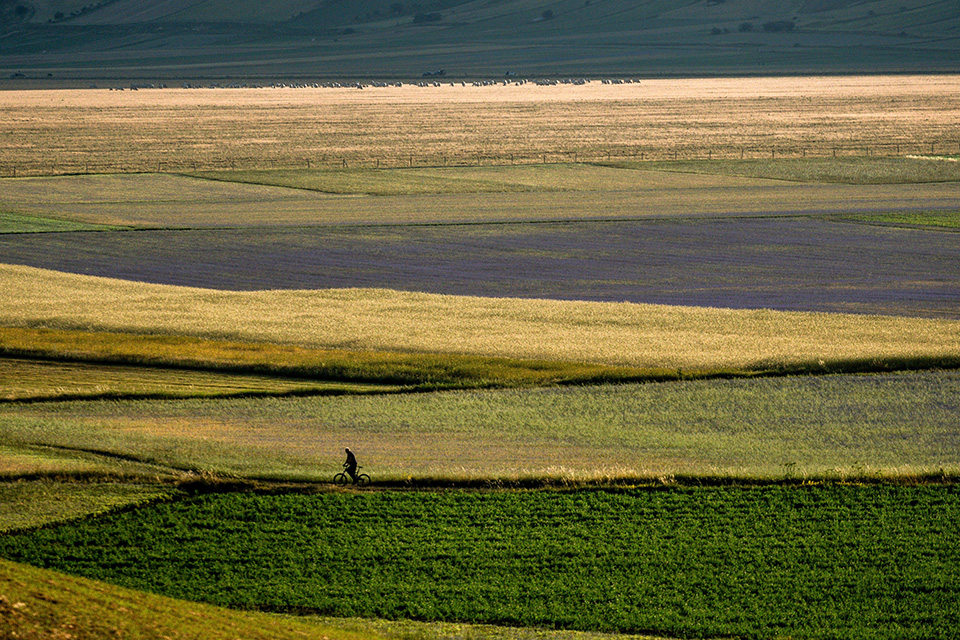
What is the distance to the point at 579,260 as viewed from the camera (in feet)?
206

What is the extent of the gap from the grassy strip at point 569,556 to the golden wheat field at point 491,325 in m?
13.7

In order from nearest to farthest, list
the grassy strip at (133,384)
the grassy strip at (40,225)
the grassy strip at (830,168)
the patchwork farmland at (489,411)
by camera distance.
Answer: the patchwork farmland at (489,411)
the grassy strip at (133,384)
the grassy strip at (40,225)
the grassy strip at (830,168)

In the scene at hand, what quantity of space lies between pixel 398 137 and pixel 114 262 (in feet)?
260

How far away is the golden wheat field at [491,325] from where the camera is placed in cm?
4247

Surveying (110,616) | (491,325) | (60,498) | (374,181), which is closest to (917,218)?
(491,325)

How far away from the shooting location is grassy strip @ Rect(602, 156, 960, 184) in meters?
96.6

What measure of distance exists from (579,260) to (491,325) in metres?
16.0

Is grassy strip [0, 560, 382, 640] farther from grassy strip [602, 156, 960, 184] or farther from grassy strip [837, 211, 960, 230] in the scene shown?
grassy strip [602, 156, 960, 184]

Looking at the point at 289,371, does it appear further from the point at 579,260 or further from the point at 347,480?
the point at 579,260

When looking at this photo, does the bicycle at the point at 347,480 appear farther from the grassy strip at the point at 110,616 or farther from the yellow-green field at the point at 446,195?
the yellow-green field at the point at 446,195

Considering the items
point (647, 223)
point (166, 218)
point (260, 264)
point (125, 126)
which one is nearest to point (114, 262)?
point (260, 264)

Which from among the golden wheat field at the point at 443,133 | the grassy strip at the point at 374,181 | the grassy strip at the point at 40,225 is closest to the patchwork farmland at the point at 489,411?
the grassy strip at the point at 40,225

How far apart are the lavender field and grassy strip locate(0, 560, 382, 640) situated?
3465 centimetres

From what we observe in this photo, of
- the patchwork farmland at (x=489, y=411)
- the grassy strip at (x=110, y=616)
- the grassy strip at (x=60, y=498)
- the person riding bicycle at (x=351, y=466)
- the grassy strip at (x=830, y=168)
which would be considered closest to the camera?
the grassy strip at (x=110, y=616)
